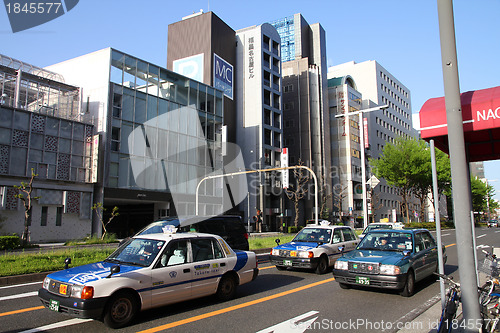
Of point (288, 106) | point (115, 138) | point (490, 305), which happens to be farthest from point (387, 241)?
point (288, 106)

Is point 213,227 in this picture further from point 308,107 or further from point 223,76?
point 308,107

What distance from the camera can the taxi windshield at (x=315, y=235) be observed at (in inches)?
483

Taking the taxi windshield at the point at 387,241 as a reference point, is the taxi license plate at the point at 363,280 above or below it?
below

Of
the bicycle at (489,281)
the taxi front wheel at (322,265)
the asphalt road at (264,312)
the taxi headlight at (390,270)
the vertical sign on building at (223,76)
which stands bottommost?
the asphalt road at (264,312)

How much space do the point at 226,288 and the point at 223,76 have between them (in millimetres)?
49400

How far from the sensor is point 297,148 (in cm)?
6825

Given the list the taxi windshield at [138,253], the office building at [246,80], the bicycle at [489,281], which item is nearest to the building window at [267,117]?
the office building at [246,80]

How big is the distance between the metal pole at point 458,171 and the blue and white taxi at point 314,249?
6.68m

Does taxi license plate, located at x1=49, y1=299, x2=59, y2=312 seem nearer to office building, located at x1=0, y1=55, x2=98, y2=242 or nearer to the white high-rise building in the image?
office building, located at x1=0, y1=55, x2=98, y2=242

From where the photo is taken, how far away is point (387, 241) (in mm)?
9469

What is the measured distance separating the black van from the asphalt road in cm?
297

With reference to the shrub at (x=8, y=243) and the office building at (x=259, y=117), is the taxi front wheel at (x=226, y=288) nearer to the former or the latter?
the shrub at (x=8, y=243)

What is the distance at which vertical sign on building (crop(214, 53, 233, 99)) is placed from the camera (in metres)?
52.5

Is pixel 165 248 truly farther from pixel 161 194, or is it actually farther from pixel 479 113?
pixel 161 194
